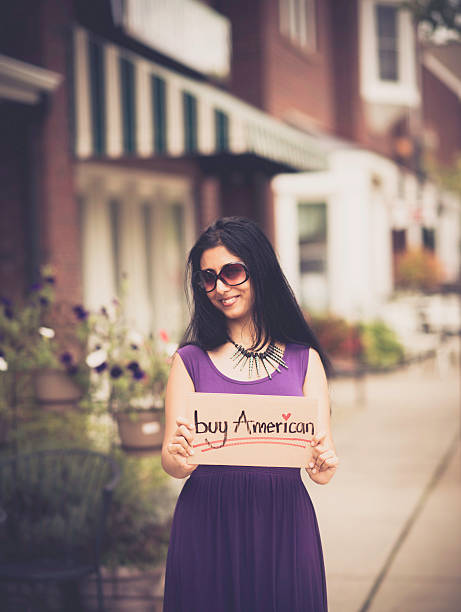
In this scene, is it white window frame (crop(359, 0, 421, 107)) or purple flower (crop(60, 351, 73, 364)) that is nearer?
purple flower (crop(60, 351, 73, 364))

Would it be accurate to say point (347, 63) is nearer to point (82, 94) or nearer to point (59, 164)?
point (82, 94)

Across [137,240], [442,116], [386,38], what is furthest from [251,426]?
[442,116]

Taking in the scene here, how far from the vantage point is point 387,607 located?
424 cm

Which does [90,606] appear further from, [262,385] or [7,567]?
[262,385]

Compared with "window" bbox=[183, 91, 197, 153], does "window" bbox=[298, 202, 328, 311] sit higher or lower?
lower

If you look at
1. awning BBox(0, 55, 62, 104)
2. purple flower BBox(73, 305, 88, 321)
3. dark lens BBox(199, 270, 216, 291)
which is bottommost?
purple flower BBox(73, 305, 88, 321)

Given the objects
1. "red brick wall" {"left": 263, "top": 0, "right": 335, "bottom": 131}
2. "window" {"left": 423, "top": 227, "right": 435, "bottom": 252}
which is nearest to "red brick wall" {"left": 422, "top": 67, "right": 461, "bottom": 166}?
"window" {"left": 423, "top": 227, "right": 435, "bottom": 252}

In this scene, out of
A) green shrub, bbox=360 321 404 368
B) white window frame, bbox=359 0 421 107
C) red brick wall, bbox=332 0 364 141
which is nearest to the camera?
green shrub, bbox=360 321 404 368

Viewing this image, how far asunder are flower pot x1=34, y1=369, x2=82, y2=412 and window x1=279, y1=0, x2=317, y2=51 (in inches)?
390

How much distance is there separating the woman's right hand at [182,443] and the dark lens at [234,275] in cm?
42

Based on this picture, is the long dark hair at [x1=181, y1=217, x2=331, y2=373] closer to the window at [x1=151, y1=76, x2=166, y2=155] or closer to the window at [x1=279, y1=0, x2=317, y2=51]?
A: the window at [x1=151, y1=76, x2=166, y2=155]

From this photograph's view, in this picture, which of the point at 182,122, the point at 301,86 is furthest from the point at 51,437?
the point at 301,86

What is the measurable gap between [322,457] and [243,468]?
246 millimetres

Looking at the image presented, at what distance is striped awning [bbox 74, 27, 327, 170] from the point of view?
761 cm
